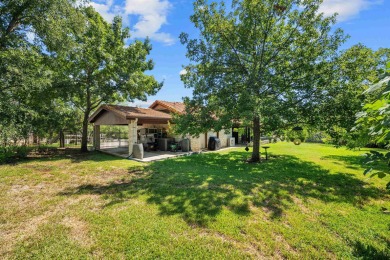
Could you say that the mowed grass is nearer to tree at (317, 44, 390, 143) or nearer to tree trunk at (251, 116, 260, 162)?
tree at (317, 44, 390, 143)

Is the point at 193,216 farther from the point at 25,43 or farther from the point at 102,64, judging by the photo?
the point at 25,43

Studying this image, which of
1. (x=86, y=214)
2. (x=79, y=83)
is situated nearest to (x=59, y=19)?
(x=79, y=83)

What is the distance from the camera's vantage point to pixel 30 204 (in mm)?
4910

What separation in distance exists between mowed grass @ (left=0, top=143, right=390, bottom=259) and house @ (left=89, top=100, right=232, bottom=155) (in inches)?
197

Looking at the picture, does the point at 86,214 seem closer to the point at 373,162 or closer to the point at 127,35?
the point at 373,162

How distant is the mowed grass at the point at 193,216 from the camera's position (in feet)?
10.3

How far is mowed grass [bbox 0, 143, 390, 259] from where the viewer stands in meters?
3.14

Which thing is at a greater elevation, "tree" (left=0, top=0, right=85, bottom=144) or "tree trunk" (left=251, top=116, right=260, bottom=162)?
"tree" (left=0, top=0, right=85, bottom=144)

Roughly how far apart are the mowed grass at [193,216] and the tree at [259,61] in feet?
10.8

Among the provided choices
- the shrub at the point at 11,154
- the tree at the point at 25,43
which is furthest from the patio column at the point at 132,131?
the shrub at the point at 11,154

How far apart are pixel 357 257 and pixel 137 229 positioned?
385 cm

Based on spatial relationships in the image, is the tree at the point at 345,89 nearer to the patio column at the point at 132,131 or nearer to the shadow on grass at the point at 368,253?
the shadow on grass at the point at 368,253

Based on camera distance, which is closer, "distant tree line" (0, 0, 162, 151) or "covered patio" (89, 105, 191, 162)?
"distant tree line" (0, 0, 162, 151)

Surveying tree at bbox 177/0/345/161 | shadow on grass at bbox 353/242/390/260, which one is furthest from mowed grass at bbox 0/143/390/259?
tree at bbox 177/0/345/161
